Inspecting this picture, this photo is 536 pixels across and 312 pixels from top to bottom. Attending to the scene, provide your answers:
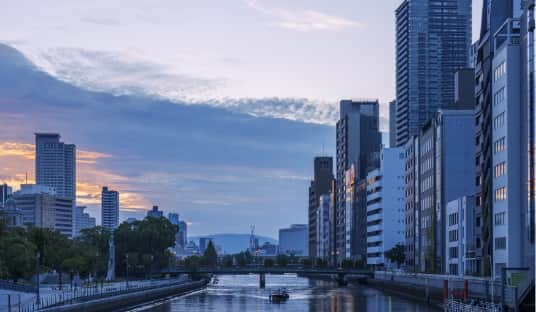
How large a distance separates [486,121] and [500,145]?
7.75m

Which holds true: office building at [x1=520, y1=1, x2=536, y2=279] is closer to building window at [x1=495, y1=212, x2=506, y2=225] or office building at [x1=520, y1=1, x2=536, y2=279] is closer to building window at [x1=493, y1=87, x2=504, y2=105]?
→ building window at [x1=493, y1=87, x2=504, y2=105]

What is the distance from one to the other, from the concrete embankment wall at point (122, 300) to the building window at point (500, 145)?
5331 centimetres

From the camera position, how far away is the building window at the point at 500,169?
383ft

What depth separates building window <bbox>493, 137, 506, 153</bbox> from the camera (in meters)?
117

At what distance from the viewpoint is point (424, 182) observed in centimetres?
18775

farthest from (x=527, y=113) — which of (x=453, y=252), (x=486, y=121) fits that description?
(x=453, y=252)

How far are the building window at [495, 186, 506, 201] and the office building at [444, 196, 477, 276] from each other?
75.9 ft

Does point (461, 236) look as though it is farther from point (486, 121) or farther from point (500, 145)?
point (500, 145)

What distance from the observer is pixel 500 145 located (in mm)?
118250

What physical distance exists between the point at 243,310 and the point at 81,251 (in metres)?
59.7

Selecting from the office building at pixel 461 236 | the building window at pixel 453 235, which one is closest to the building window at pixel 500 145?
the office building at pixel 461 236

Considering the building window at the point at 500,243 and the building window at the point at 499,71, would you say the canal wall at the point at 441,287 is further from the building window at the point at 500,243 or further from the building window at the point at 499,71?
the building window at the point at 499,71

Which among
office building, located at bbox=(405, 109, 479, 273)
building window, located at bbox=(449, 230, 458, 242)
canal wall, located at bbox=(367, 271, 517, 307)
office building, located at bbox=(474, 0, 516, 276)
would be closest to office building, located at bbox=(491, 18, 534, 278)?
office building, located at bbox=(474, 0, 516, 276)

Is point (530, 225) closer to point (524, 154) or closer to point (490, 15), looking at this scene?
point (524, 154)
